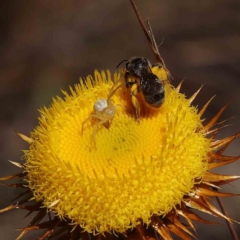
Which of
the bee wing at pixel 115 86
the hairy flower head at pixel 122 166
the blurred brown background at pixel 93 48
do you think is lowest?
the hairy flower head at pixel 122 166

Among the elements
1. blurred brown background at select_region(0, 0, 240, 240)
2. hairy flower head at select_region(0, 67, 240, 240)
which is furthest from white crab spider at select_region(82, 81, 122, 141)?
blurred brown background at select_region(0, 0, 240, 240)

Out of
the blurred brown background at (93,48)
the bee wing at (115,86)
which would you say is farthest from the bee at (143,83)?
the blurred brown background at (93,48)

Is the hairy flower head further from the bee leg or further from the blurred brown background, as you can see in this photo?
the blurred brown background

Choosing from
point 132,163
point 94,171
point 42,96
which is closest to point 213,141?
point 132,163

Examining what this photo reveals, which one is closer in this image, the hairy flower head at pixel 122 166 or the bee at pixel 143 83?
the hairy flower head at pixel 122 166

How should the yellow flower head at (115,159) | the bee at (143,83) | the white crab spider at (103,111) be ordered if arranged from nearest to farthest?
1. the yellow flower head at (115,159)
2. the bee at (143,83)
3. the white crab spider at (103,111)

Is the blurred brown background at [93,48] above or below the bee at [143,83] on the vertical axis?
above

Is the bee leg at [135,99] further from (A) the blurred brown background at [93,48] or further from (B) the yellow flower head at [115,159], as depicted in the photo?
(A) the blurred brown background at [93,48]
